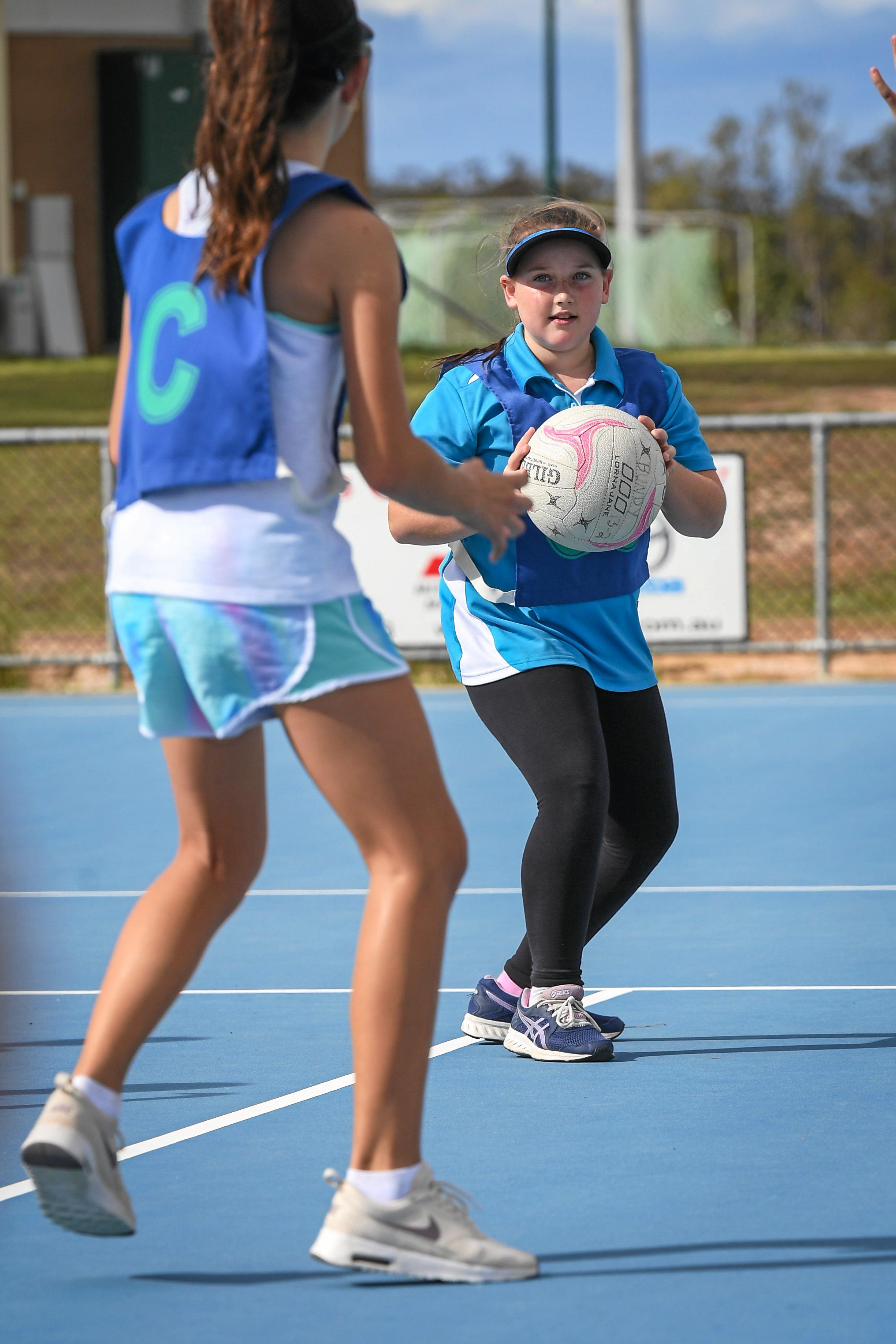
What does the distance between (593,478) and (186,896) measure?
1.77m

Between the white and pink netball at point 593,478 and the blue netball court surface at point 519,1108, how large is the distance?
1.28 m

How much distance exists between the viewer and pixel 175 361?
10.4 feet

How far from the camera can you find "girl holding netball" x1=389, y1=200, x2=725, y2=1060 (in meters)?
4.77

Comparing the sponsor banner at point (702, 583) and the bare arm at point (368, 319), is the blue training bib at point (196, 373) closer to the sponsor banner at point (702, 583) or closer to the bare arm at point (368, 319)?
the bare arm at point (368, 319)

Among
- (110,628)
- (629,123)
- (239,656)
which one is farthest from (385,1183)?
(629,123)

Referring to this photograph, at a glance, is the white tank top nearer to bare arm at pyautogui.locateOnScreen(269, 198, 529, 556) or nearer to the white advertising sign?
bare arm at pyautogui.locateOnScreen(269, 198, 529, 556)

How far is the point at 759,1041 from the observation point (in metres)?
5.07

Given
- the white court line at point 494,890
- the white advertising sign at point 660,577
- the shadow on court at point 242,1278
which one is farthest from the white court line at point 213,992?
the white advertising sign at point 660,577

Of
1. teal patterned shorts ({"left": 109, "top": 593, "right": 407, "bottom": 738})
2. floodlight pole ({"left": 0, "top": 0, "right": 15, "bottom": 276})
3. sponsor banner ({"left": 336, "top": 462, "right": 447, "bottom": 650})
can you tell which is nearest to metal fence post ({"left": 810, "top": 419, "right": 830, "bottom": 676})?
sponsor banner ({"left": 336, "top": 462, "right": 447, "bottom": 650})

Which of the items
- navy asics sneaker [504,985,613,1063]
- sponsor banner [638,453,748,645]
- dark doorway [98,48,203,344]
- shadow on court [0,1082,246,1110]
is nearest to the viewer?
shadow on court [0,1082,246,1110]

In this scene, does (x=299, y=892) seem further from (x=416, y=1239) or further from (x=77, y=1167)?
(x=77, y=1167)

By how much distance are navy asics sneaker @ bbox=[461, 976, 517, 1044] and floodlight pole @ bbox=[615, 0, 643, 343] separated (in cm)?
2436

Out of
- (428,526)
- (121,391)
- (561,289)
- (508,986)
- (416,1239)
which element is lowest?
(508,986)

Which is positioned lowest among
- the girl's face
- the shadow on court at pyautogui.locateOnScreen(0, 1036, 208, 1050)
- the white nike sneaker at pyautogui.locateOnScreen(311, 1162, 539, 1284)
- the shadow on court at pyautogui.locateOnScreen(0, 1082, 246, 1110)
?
the shadow on court at pyautogui.locateOnScreen(0, 1036, 208, 1050)
